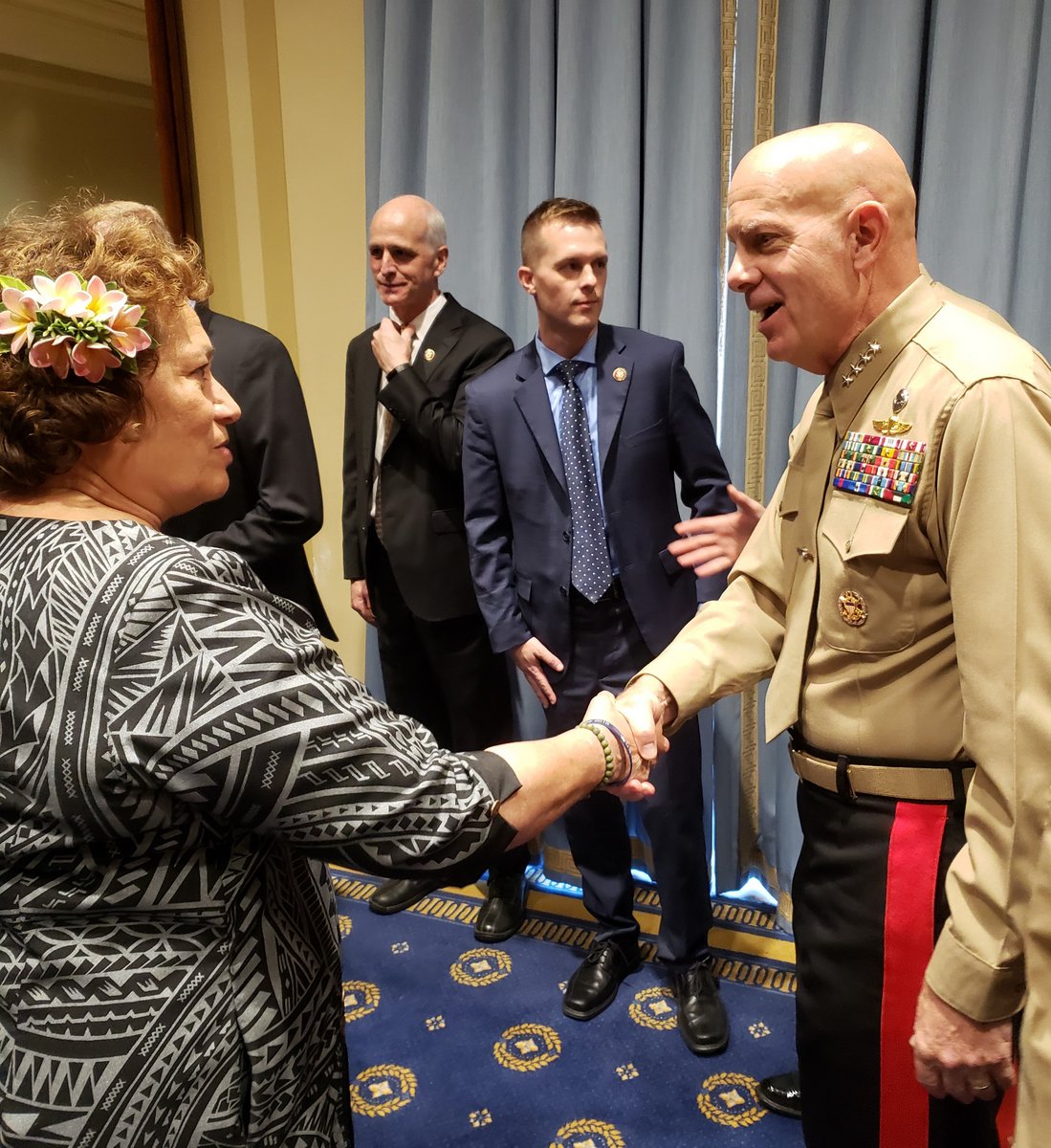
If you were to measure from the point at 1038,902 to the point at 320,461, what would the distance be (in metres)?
3.07

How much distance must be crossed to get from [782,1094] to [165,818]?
1668 mm

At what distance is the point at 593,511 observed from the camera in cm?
238

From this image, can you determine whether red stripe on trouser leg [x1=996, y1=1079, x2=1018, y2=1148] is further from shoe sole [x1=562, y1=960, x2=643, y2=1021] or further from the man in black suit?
the man in black suit

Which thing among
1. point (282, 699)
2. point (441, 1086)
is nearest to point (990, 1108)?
point (282, 699)

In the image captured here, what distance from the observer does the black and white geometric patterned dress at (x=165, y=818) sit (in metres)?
0.94

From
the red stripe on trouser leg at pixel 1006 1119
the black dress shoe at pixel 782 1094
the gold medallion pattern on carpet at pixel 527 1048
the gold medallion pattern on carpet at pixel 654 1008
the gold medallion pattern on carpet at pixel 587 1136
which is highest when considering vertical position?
the red stripe on trouser leg at pixel 1006 1119

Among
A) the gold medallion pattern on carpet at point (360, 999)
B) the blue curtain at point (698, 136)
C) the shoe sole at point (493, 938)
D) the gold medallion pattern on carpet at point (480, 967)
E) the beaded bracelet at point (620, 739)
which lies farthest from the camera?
the shoe sole at point (493, 938)

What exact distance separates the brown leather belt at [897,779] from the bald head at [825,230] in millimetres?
590

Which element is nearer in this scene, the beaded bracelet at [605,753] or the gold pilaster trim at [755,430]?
the beaded bracelet at [605,753]

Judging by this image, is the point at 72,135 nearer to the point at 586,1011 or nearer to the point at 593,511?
the point at 593,511

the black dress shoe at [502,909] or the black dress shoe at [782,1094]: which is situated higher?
the black dress shoe at [782,1094]

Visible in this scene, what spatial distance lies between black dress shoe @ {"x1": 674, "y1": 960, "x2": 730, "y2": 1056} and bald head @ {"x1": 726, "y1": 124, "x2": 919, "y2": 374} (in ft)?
5.34

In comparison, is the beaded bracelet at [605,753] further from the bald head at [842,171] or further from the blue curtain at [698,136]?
the blue curtain at [698,136]

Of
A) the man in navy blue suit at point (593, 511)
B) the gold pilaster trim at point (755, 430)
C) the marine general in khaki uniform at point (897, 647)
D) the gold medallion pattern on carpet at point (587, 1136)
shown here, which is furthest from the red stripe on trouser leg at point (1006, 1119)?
the gold pilaster trim at point (755, 430)
